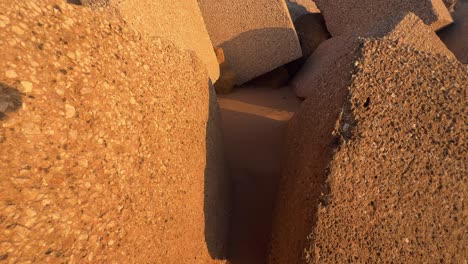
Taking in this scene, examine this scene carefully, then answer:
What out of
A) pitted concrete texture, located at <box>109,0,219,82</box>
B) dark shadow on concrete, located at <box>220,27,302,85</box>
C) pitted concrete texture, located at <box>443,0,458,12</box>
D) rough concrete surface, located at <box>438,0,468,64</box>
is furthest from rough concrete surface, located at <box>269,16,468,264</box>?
pitted concrete texture, located at <box>443,0,458,12</box>

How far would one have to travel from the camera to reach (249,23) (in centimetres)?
368

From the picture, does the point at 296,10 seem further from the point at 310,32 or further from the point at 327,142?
the point at 327,142

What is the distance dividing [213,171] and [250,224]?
19.9 inches

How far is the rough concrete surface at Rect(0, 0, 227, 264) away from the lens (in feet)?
2.81

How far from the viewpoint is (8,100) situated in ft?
2.77

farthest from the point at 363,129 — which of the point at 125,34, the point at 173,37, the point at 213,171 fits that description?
the point at 173,37

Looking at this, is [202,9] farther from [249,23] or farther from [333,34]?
[333,34]

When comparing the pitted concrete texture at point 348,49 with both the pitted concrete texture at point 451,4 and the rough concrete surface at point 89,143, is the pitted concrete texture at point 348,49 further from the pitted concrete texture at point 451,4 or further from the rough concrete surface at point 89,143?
the pitted concrete texture at point 451,4

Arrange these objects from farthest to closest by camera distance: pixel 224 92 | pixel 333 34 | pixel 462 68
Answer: pixel 333 34 → pixel 224 92 → pixel 462 68

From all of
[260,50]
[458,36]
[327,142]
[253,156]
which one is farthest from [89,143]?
[458,36]

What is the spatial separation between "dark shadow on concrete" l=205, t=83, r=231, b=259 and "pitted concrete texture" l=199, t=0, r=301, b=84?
5.71ft

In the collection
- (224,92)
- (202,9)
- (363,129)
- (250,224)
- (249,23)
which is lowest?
(250,224)

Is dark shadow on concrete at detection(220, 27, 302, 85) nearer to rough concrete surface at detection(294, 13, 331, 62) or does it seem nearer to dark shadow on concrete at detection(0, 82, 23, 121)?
rough concrete surface at detection(294, 13, 331, 62)

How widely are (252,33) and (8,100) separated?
311 centimetres
